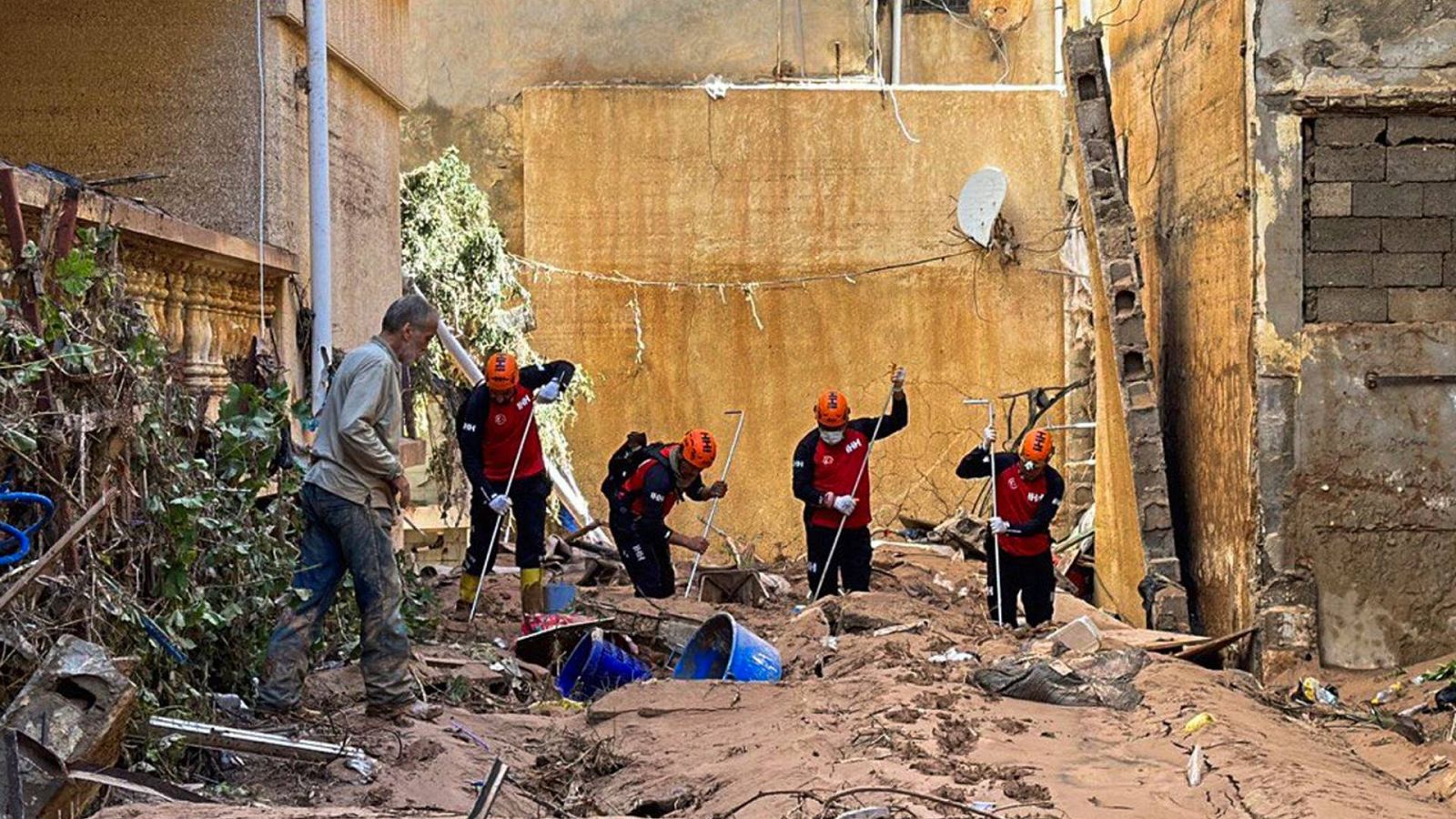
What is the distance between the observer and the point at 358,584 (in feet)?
25.2

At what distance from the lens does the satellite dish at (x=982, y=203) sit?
19188 mm

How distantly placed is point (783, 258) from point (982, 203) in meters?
2.28

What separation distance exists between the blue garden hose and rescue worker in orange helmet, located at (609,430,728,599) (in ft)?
21.3

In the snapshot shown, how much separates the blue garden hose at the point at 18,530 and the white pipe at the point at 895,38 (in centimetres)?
1526

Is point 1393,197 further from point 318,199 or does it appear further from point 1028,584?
point 318,199

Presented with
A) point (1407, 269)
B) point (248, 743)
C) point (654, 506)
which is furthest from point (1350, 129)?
point (248, 743)

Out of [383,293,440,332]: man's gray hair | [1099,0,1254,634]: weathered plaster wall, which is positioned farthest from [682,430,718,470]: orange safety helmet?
[383,293,440,332]: man's gray hair

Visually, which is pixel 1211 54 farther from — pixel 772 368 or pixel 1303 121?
pixel 772 368

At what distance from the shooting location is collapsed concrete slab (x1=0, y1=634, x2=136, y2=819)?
17.5 feet

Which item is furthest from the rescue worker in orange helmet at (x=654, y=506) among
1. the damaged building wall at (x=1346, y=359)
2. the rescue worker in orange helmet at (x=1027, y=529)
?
the damaged building wall at (x=1346, y=359)

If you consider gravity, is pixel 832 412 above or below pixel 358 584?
above

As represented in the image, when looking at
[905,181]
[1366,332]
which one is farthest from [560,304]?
[1366,332]

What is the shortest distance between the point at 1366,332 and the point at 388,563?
6.56 metres

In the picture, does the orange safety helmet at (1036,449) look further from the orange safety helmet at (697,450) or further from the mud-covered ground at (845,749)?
the orange safety helmet at (697,450)
